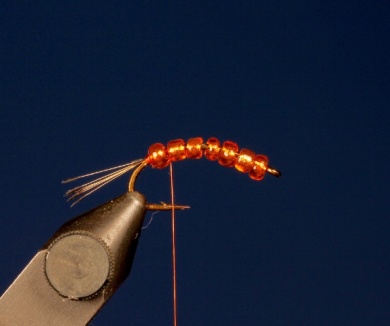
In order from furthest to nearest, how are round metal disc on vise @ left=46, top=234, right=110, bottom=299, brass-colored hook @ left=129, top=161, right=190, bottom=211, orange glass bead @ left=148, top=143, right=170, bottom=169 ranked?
1. orange glass bead @ left=148, top=143, right=170, bottom=169
2. brass-colored hook @ left=129, top=161, right=190, bottom=211
3. round metal disc on vise @ left=46, top=234, right=110, bottom=299

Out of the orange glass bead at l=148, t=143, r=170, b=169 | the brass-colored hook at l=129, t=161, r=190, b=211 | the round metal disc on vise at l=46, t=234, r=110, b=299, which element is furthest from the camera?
the orange glass bead at l=148, t=143, r=170, b=169

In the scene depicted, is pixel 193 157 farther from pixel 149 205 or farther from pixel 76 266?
pixel 76 266

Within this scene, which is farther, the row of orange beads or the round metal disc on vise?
the row of orange beads

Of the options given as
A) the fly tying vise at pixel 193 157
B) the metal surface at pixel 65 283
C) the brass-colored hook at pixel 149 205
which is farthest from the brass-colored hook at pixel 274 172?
the metal surface at pixel 65 283

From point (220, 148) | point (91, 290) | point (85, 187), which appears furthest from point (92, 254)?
point (220, 148)

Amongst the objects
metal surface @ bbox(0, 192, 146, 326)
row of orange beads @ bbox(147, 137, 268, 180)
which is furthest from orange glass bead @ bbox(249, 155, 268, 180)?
metal surface @ bbox(0, 192, 146, 326)

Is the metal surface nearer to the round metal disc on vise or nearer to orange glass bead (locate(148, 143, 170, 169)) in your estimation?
the round metal disc on vise
